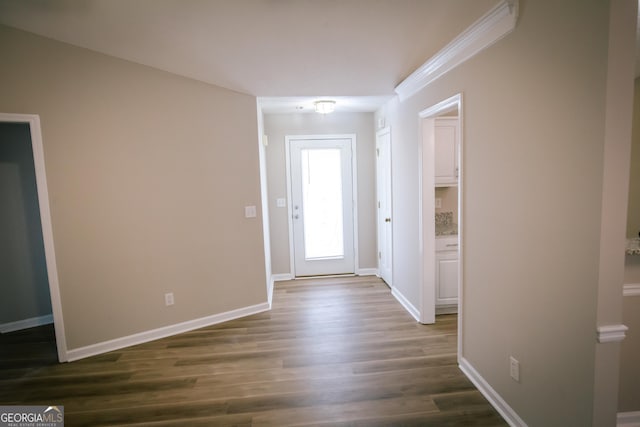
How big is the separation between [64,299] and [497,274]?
342 cm

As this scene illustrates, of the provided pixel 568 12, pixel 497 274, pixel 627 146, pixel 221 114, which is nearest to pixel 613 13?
pixel 568 12

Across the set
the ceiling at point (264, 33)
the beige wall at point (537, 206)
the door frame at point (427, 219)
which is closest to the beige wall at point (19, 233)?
the ceiling at point (264, 33)

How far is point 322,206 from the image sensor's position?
16.5 ft

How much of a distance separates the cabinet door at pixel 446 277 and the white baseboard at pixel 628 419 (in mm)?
1746

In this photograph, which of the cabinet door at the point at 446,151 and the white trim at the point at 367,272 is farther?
the white trim at the point at 367,272

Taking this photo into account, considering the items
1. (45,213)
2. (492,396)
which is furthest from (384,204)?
(45,213)

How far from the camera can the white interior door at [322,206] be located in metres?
4.93

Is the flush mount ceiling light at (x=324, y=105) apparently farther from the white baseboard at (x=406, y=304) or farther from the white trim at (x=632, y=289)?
the white trim at (x=632, y=289)

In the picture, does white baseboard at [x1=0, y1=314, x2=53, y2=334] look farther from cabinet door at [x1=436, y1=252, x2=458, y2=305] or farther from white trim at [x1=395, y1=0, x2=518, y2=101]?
white trim at [x1=395, y1=0, x2=518, y2=101]

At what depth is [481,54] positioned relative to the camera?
2154 millimetres

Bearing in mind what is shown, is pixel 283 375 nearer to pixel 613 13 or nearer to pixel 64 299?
pixel 64 299

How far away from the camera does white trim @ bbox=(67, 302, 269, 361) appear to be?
298cm

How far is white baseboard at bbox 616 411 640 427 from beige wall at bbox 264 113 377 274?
11.2 ft

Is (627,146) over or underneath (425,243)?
over
